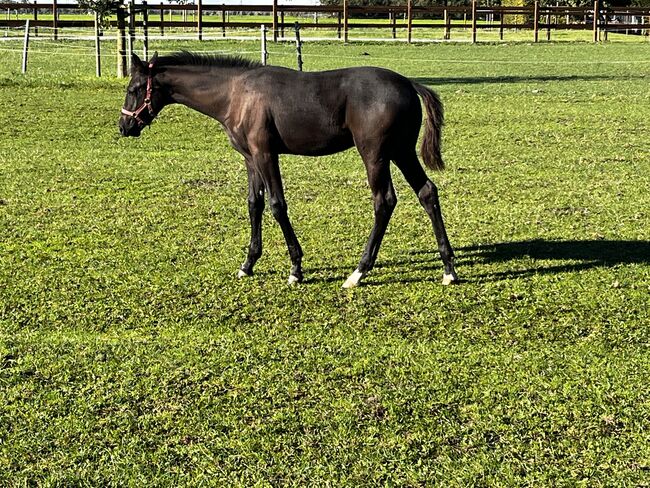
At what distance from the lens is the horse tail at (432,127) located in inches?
303

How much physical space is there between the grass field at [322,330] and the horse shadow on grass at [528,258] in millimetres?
37

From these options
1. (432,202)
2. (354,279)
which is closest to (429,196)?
(432,202)

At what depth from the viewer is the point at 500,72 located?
29.0 meters

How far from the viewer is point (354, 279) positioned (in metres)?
7.58

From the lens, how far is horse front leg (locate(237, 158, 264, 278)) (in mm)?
7902

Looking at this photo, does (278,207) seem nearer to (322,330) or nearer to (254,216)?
(254,216)

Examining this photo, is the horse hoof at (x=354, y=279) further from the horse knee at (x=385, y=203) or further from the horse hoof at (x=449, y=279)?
the horse hoof at (x=449, y=279)

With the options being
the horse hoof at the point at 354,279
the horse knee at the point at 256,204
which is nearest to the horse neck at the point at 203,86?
the horse knee at the point at 256,204

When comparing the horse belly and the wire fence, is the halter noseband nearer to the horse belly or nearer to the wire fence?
the horse belly

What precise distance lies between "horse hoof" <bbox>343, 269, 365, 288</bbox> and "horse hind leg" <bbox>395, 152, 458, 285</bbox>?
67cm

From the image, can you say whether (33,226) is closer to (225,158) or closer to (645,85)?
(225,158)

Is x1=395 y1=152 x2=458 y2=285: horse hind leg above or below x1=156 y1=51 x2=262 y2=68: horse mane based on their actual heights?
below

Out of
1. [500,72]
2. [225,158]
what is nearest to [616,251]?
[225,158]

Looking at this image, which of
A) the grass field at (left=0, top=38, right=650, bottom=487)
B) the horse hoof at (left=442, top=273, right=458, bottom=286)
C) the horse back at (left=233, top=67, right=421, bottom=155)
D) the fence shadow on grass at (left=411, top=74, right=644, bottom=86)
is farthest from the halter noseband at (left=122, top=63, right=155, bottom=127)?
the fence shadow on grass at (left=411, top=74, right=644, bottom=86)
